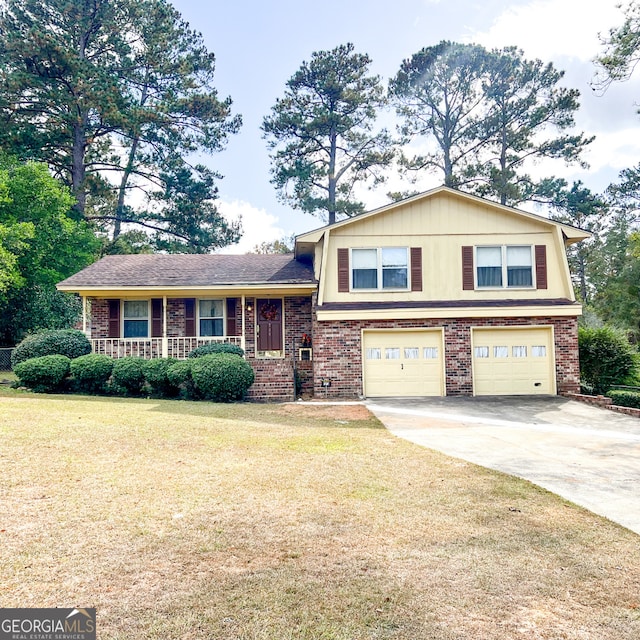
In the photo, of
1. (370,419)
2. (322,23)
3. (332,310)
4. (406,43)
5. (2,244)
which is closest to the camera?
(370,419)

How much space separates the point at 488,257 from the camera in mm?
14953

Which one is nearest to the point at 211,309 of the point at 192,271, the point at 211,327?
the point at 211,327

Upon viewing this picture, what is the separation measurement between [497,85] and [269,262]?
67.6 feet

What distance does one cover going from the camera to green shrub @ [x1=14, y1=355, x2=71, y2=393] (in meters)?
13.3

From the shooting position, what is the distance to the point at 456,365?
47.0ft

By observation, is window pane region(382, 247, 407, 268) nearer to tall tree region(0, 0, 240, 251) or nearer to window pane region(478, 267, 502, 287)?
window pane region(478, 267, 502, 287)

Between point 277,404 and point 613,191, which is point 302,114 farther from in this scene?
point 277,404

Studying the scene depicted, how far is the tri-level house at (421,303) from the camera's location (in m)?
14.2

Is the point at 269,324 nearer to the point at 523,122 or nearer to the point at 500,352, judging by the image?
the point at 500,352

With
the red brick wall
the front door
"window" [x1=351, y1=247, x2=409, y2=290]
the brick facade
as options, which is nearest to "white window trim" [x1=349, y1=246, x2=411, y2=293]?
"window" [x1=351, y1=247, x2=409, y2=290]

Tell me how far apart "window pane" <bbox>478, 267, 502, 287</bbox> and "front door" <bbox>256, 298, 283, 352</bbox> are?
6.58 meters

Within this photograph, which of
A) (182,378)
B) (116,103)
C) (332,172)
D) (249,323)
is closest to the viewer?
(182,378)

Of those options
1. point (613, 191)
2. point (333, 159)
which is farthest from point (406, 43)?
point (613, 191)

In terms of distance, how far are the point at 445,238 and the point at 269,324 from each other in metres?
6.42
